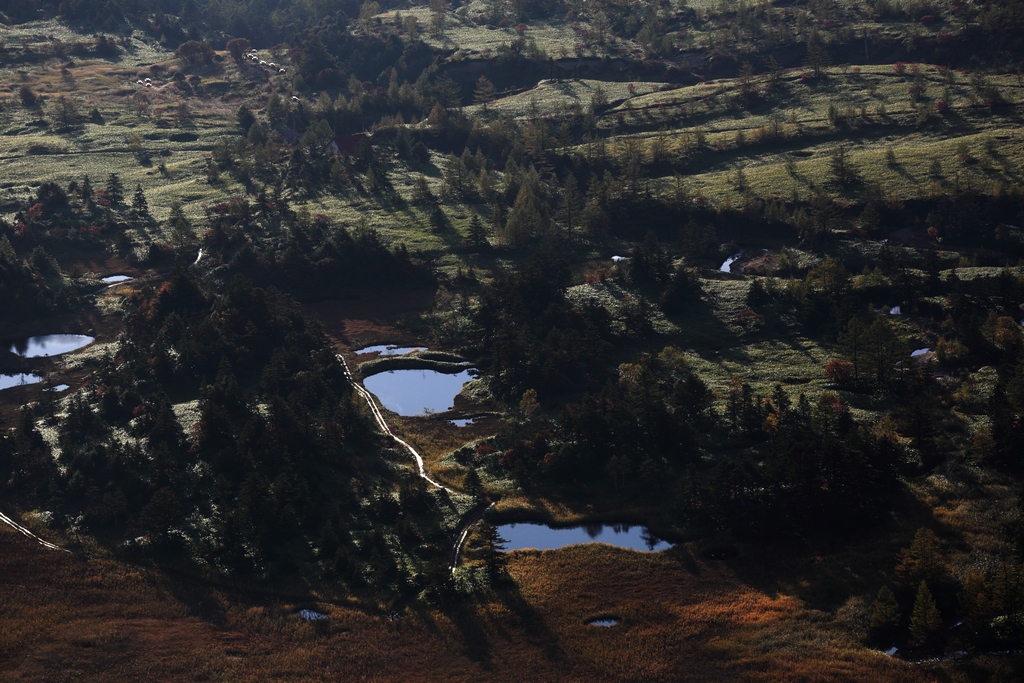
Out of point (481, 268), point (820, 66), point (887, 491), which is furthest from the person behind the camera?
point (820, 66)

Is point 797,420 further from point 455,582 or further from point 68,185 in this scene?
point 68,185

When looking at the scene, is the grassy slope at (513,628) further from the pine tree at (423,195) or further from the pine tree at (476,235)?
the pine tree at (423,195)

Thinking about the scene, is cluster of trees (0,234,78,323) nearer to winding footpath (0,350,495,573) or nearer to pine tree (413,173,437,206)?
winding footpath (0,350,495,573)

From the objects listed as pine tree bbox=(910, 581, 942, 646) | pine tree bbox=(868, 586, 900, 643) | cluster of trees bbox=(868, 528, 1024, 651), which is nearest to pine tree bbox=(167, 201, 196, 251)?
cluster of trees bbox=(868, 528, 1024, 651)

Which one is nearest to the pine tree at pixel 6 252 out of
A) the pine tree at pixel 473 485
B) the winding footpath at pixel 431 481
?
the winding footpath at pixel 431 481

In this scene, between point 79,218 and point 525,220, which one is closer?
point 525,220

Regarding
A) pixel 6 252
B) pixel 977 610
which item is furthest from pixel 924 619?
pixel 6 252

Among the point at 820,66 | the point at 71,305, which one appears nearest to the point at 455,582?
the point at 71,305

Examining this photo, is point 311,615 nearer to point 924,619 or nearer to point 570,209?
point 924,619
